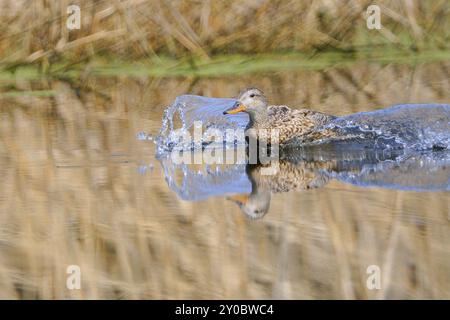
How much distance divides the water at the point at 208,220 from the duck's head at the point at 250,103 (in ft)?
1.67

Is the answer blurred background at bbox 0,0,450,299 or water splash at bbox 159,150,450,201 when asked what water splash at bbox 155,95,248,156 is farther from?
water splash at bbox 159,150,450,201

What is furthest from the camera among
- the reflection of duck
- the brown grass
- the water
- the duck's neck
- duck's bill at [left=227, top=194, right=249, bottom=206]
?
the brown grass

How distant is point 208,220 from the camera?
6.37 meters

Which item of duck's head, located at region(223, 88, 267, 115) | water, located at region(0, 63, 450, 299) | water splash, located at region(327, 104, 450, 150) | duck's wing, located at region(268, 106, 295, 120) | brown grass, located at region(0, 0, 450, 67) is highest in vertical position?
brown grass, located at region(0, 0, 450, 67)

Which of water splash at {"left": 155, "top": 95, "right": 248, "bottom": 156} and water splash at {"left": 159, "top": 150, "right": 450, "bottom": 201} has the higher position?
water splash at {"left": 155, "top": 95, "right": 248, "bottom": 156}

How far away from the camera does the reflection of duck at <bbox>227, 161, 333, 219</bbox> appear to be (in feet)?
21.7

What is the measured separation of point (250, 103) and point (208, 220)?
2.79m

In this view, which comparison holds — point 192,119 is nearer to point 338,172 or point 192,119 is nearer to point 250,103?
point 250,103

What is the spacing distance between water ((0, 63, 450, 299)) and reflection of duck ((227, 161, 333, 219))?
1 cm

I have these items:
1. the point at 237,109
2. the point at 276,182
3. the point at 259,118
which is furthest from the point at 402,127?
the point at 276,182

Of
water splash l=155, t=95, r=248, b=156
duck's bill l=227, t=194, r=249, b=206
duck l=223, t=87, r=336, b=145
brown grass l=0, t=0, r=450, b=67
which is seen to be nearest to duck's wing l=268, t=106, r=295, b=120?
duck l=223, t=87, r=336, b=145

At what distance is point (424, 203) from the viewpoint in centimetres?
650

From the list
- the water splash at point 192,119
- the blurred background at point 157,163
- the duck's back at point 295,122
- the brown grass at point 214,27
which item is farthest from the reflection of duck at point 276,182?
the brown grass at point 214,27

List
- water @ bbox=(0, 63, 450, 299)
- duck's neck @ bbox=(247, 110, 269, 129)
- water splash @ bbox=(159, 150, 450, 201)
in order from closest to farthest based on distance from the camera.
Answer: water @ bbox=(0, 63, 450, 299), water splash @ bbox=(159, 150, 450, 201), duck's neck @ bbox=(247, 110, 269, 129)
